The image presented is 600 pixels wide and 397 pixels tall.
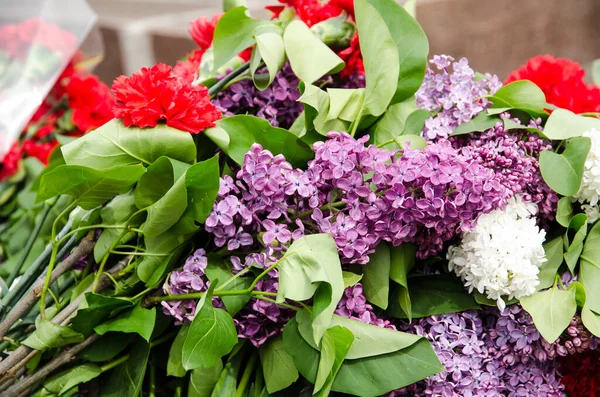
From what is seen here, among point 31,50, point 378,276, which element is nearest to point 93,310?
point 378,276

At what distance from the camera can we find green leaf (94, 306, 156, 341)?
0.55 metres

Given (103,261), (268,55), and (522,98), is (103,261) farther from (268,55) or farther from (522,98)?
(522,98)

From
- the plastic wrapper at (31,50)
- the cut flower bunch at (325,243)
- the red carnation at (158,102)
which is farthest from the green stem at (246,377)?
the plastic wrapper at (31,50)

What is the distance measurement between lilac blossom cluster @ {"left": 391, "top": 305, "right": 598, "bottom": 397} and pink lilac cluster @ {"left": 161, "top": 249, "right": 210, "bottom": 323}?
186 millimetres

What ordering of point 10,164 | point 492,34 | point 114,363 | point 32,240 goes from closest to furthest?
point 114,363
point 32,240
point 10,164
point 492,34

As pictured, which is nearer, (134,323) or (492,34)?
(134,323)

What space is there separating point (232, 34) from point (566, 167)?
342mm

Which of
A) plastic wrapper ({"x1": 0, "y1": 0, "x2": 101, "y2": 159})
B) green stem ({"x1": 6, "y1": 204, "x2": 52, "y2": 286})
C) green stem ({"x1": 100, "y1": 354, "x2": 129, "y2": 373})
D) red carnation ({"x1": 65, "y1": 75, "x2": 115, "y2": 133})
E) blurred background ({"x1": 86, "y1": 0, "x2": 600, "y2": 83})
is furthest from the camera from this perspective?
blurred background ({"x1": 86, "y1": 0, "x2": 600, "y2": 83})

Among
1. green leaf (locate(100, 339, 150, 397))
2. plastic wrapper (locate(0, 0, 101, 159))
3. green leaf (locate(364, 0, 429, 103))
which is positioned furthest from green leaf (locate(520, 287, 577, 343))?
plastic wrapper (locate(0, 0, 101, 159))

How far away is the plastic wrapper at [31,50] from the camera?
1.00 meters

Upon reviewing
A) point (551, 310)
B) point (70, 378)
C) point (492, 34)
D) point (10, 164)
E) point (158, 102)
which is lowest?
point (492, 34)

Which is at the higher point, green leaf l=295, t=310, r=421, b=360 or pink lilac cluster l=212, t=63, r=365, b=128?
pink lilac cluster l=212, t=63, r=365, b=128

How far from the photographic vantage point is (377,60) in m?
0.62

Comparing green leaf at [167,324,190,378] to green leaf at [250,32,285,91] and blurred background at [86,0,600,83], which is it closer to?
green leaf at [250,32,285,91]
